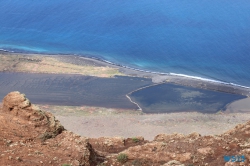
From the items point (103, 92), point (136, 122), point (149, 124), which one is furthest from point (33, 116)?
point (103, 92)

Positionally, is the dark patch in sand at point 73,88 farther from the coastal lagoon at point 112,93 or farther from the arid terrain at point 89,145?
the arid terrain at point 89,145

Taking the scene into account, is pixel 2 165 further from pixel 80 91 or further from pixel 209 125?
pixel 80 91

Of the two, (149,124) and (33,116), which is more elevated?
(33,116)

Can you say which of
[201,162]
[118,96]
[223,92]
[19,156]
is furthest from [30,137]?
[223,92]

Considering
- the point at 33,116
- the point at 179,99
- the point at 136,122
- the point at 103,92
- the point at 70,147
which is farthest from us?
the point at 103,92

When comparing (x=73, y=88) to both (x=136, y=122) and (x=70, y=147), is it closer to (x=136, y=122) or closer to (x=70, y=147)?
(x=136, y=122)

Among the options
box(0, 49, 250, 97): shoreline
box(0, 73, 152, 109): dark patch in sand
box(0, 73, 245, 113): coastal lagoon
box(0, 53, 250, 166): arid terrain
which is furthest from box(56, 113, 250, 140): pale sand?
box(0, 53, 250, 166): arid terrain

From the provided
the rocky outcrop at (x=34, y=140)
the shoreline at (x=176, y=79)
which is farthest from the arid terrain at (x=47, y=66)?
the rocky outcrop at (x=34, y=140)
